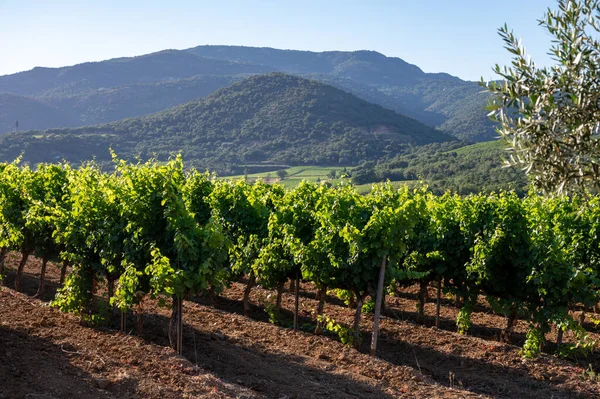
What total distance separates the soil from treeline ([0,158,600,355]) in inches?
23.2

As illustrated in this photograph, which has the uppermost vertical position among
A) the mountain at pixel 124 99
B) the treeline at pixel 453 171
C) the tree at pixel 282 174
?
the mountain at pixel 124 99

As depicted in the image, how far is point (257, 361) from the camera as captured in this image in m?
11.1

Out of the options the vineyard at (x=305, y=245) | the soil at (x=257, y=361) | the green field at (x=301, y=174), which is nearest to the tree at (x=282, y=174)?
the green field at (x=301, y=174)

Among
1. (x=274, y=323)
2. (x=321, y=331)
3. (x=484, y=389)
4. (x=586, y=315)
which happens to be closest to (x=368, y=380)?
(x=484, y=389)

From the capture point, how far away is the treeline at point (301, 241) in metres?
10.7

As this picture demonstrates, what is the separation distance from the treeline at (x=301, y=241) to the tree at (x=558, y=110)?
4709 millimetres

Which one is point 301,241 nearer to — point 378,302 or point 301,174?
point 378,302

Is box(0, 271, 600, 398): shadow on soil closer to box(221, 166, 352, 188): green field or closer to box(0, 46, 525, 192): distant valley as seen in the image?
box(0, 46, 525, 192): distant valley

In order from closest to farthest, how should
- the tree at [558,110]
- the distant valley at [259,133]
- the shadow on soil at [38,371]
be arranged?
1. the tree at [558,110]
2. the shadow on soil at [38,371]
3. the distant valley at [259,133]

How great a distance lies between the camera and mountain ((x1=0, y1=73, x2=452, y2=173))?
107 m

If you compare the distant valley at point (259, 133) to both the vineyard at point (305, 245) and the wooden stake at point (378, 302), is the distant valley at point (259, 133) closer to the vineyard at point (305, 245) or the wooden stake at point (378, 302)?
the vineyard at point (305, 245)

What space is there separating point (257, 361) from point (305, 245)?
129 inches

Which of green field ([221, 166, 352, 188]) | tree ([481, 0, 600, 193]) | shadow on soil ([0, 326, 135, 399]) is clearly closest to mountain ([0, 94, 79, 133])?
green field ([221, 166, 352, 188])

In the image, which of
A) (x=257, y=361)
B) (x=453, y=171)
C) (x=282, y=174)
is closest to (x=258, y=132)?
(x=282, y=174)
